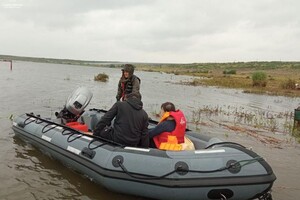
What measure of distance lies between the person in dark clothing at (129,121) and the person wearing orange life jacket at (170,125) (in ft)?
0.82

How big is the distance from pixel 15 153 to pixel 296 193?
5.96 meters

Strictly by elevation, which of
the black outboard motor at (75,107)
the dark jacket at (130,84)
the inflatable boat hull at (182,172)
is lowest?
the inflatable boat hull at (182,172)

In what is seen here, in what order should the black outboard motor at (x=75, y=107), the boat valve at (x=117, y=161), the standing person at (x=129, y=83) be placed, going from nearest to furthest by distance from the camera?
1. the boat valve at (x=117, y=161)
2. the standing person at (x=129, y=83)
3. the black outboard motor at (x=75, y=107)

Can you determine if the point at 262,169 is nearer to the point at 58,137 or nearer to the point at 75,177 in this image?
the point at 75,177

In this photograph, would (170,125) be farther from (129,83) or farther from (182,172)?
(129,83)

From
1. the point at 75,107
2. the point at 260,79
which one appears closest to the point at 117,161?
the point at 75,107

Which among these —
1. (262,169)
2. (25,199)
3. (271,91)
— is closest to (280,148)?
(262,169)

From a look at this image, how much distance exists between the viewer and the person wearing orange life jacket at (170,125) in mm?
5844

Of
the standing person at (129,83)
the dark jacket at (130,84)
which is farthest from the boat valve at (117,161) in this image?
the dark jacket at (130,84)

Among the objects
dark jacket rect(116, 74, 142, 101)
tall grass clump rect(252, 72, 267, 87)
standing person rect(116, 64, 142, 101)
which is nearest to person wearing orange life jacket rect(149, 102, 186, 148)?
standing person rect(116, 64, 142, 101)

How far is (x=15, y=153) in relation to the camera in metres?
7.78

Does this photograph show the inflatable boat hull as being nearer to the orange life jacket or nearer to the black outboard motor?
the orange life jacket

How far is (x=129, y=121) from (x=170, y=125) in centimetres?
71

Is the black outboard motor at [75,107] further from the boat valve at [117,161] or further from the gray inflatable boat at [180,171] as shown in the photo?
the boat valve at [117,161]
